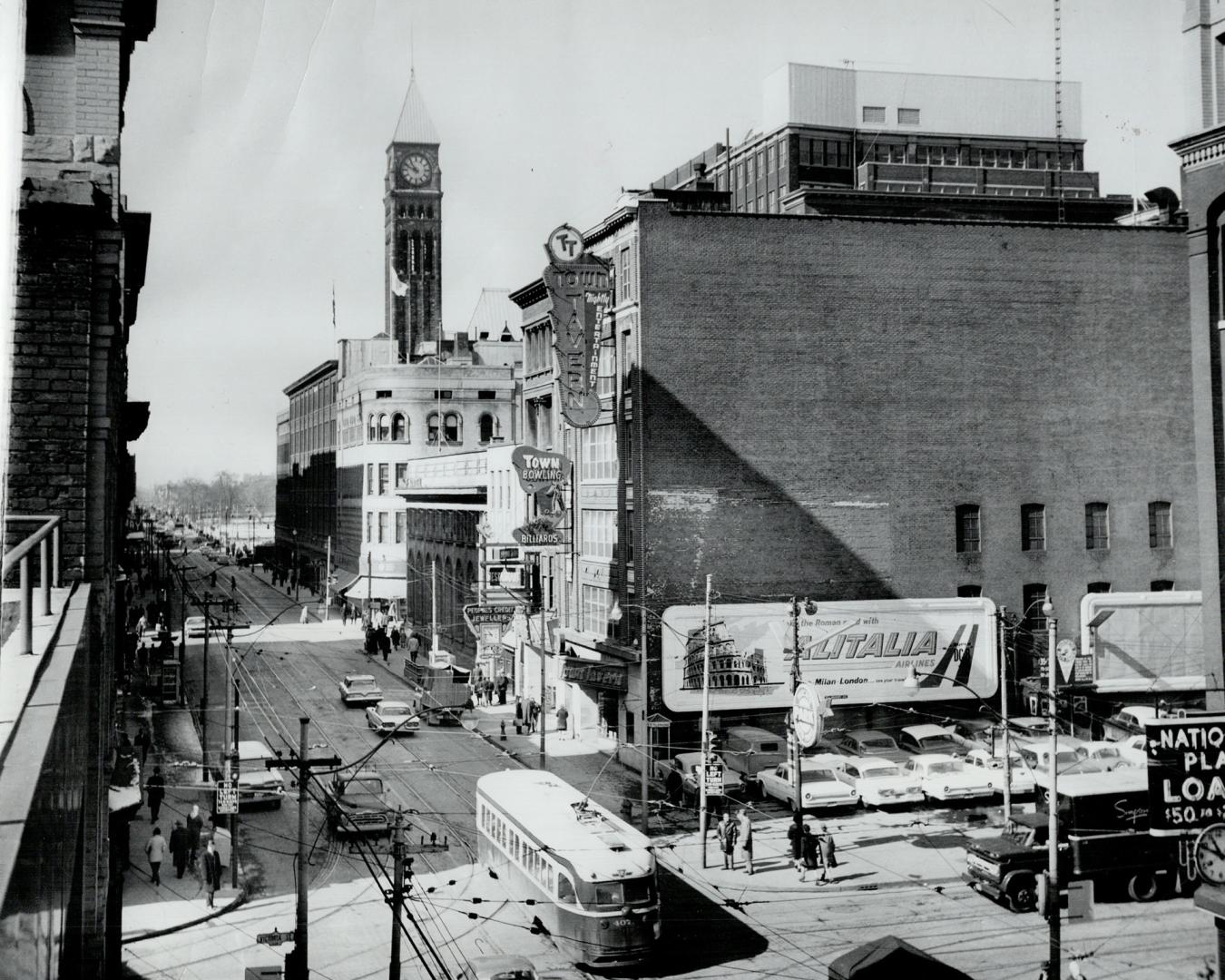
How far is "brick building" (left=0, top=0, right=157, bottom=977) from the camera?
8.12 m

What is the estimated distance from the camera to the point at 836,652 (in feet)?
132

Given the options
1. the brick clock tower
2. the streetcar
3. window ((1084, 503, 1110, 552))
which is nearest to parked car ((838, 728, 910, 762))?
window ((1084, 503, 1110, 552))

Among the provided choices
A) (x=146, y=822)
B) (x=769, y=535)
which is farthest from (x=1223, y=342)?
(x=146, y=822)

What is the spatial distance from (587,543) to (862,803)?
14.7 metres

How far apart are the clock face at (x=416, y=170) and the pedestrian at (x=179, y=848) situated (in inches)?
3467

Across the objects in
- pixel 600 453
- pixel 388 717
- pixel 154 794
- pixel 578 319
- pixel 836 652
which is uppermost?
pixel 578 319

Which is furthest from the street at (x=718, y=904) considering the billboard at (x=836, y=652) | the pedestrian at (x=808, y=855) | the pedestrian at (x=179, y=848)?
the billboard at (x=836, y=652)

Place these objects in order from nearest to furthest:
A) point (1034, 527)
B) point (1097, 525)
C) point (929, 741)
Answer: point (929, 741)
point (1034, 527)
point (1097, 525)

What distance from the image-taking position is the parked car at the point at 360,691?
4425cm

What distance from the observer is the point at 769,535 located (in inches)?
1604

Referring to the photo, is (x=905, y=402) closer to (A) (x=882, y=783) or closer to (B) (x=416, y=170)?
(A) (x=882, y=783)

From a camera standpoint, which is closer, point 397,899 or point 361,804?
point 397,899

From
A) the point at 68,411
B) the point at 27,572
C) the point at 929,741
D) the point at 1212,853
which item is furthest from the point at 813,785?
the point at 27,572

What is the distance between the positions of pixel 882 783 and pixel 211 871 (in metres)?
17.8
